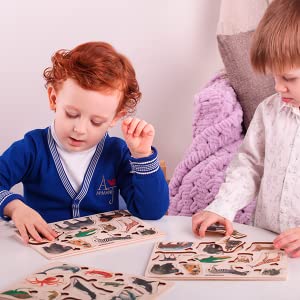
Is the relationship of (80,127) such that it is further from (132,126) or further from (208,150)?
(208,150)

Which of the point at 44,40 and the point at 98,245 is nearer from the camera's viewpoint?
the point at 98,245

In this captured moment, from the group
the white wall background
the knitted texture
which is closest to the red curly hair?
the knitted texture

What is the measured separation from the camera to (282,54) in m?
1.28

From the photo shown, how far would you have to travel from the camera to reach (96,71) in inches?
52.4

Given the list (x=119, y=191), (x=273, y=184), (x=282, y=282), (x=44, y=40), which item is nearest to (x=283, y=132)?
(x=273, y=184)

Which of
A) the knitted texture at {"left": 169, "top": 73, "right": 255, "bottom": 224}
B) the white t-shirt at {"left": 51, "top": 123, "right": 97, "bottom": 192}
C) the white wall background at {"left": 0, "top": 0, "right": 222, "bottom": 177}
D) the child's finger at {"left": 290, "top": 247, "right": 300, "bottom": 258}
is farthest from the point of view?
the white wall background at {"left": 0, "top": 0, "right": 222, "bottom": 177}

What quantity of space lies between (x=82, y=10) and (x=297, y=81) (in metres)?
1.30

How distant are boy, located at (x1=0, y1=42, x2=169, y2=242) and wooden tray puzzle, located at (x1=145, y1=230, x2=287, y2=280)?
0.72ft

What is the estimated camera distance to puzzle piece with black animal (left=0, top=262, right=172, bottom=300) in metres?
0.89

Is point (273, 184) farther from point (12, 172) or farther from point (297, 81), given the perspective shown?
point (12, 172)

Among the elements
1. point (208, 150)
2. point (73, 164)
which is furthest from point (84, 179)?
point (208, 150)

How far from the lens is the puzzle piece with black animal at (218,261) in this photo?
0.97 meters

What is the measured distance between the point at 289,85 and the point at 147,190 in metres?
0.37

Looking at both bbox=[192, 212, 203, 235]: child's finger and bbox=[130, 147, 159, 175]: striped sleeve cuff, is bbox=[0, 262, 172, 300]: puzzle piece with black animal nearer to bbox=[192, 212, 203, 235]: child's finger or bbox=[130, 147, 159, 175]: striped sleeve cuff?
bbox=[192, 212, 203, 235]: child's finger
